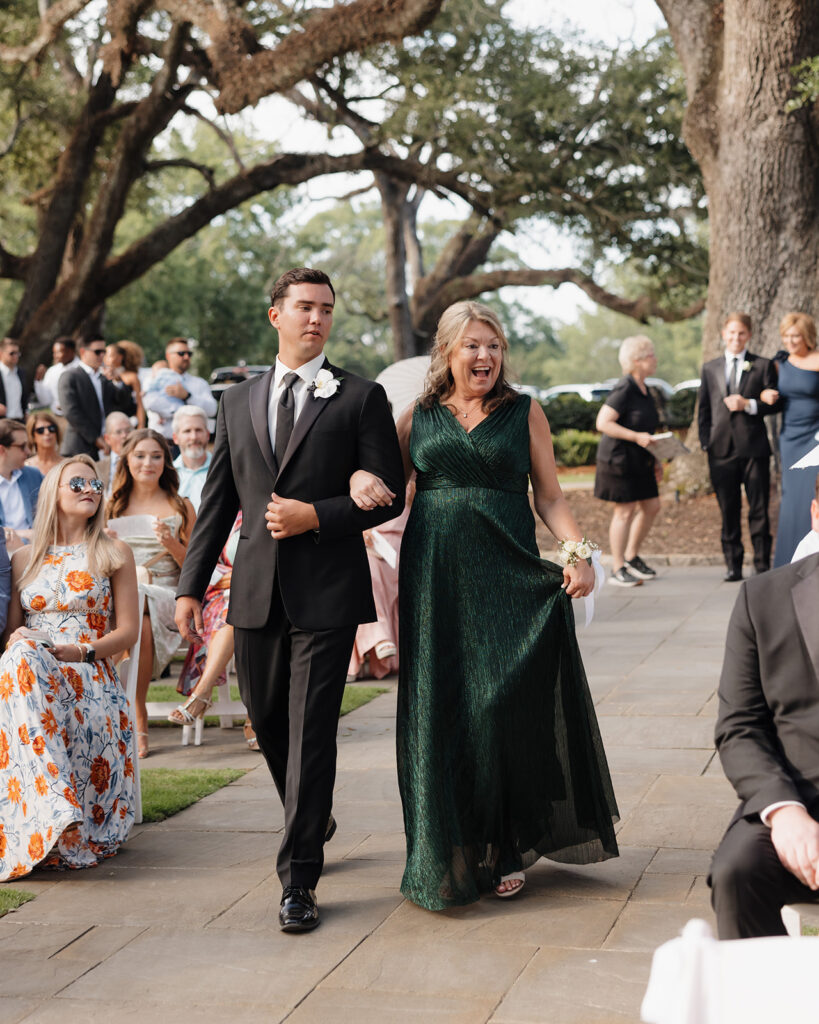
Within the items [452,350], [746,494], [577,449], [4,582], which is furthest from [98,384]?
[577,449]

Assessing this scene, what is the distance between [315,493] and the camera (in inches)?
182

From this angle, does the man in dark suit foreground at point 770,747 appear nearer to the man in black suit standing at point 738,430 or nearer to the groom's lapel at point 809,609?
the groom's lapel at point 809,609

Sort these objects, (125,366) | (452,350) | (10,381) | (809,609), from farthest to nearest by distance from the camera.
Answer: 1. (10,381)
2. (125,366)
3. (452,350)
4. (809,609)

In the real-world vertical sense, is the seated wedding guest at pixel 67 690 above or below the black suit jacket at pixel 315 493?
below

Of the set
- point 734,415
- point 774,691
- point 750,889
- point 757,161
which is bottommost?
point 750,889

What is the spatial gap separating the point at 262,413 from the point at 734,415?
24.6ft

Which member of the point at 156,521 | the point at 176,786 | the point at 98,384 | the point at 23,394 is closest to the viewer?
the point at 176,786

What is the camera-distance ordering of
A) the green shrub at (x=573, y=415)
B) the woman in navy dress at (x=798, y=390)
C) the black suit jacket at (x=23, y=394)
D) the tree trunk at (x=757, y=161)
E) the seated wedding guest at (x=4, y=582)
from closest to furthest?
the seated wedding guest at (x=4, y=582) → the woman in navy dress at (x=798, y=390) → the black suit jacket at (x=23, y=394) → the tree trunk at (x=757, y=161) → the green shrub at (x=573, y=415)

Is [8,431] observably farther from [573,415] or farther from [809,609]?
[573,415]

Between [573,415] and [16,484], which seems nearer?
[16,484]

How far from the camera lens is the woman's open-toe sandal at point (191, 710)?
705 centimetres

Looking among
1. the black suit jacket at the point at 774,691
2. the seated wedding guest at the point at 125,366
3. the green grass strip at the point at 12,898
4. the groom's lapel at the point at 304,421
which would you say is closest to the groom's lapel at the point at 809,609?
the black suit jacket at the point at 774,691

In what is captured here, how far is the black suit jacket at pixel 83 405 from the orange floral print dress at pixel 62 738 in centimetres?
688

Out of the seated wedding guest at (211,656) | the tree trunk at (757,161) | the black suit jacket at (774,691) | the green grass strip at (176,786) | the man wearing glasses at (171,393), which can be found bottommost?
the green grass strip at (176,786)
